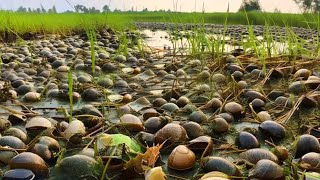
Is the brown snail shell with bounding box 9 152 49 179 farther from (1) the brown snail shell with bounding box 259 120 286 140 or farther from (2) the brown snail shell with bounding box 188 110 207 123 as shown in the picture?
(1) the brown snail shell with bounding box 259 120 286 140

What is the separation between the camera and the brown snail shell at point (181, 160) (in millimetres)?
1798

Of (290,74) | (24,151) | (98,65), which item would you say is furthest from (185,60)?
(24,151)

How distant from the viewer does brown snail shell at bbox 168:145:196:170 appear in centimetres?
180

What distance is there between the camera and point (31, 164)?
1.71 m

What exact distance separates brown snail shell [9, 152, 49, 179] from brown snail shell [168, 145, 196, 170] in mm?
527

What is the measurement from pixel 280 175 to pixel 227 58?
2.94 metres

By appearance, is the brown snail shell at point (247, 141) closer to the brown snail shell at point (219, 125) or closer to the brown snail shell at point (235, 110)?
the brown snail shell at point (219, 125)

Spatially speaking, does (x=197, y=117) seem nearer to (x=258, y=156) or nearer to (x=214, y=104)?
(x=214, y=104)

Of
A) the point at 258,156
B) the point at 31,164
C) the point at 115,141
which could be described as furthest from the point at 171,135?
the point at 31,164

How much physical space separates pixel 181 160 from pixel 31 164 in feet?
2.03

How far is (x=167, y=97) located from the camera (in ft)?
10.2

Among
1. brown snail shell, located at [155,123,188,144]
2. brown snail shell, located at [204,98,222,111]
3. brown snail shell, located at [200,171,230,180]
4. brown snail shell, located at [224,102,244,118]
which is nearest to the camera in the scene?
brown snail shell, located at [200,171,230,180]

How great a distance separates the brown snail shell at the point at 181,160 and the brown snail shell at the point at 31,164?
527mm

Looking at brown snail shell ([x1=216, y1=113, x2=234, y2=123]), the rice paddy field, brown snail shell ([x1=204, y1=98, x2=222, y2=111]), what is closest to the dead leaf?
the rice paddy field
